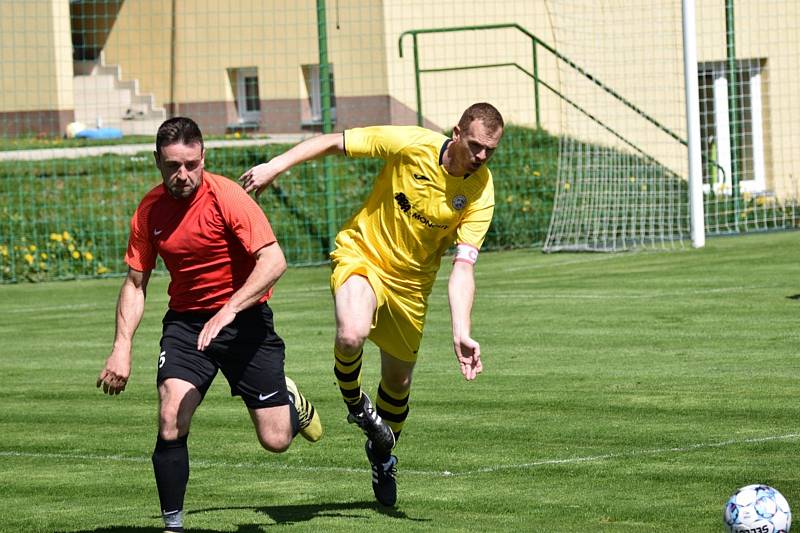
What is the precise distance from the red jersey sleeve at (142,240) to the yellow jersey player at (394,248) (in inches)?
36.5

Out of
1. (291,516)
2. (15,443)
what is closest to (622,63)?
(15,443)

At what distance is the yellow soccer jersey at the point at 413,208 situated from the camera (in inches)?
341

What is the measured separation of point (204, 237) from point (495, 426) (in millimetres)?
3237

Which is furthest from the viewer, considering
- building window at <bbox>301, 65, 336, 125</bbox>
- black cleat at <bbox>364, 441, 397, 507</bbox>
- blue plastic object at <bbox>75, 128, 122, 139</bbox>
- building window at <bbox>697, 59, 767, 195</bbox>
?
blue plastic object at <bbox>75, 128, 122, 139</bbox>

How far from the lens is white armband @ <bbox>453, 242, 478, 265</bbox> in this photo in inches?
331

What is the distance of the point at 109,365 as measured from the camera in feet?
24.6

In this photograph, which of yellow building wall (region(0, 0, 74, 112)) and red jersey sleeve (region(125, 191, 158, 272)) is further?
yellow building wall (region(0, 0, 74, 112))

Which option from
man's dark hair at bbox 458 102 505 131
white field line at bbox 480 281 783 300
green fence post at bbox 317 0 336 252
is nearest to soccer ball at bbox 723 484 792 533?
man's dark hair at bbox 458 102 505 131

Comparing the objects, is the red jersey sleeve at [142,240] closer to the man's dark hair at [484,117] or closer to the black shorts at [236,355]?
the black shorts at [236,355]

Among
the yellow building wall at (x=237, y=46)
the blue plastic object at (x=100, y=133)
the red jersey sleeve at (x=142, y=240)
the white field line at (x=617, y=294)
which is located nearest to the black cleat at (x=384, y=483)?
the red jersey sleeve at (x=142, y=240)

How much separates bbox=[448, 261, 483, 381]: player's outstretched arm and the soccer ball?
1.41m

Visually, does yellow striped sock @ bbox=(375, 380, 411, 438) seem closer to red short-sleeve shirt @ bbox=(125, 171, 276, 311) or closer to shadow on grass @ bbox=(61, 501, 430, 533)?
shadow on grass @ bbox=(61, 501, 430, 533)

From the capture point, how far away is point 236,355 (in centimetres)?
797

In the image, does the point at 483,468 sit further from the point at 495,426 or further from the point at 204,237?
the point at 204,237
